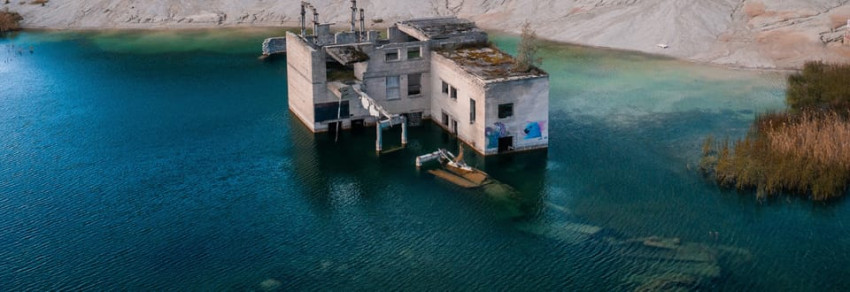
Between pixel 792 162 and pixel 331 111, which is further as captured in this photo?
pixel 331 111

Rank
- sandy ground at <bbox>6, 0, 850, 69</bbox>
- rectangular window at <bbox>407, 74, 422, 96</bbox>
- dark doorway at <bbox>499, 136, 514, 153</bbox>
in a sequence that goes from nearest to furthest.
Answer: dark doorway at <bbox>499, 136, 514, 153</bbox>, rectangular window at <bbox>407, 74, 422, 96</bbox>, sandy ground at <bbox>6, 0, 850, 69</bbox>

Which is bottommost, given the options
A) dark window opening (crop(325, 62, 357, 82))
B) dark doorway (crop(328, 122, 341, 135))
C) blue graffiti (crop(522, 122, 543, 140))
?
dark doorway (crop(328, 122, 341, 135))

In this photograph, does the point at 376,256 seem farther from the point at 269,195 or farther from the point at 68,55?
the point at 68,55

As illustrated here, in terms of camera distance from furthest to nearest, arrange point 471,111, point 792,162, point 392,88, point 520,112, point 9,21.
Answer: point 9,21 → point 392,88 → point 471,111 → point 520,112 → point 792,162

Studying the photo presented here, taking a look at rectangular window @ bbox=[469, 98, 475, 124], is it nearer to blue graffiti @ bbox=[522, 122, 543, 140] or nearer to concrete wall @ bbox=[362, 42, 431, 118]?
blue graffiti @ bbox=[522, 122, 543, 140]

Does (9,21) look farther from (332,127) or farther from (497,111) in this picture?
(497,111)

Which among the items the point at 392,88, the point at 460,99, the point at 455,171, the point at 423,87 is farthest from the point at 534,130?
the point at 392,88

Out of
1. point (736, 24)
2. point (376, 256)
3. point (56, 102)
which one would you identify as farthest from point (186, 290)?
point (736, 24)

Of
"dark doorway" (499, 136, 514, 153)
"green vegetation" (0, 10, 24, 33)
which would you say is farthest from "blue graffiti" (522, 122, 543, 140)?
"green vegetation" (0, 10, 24, 33)
